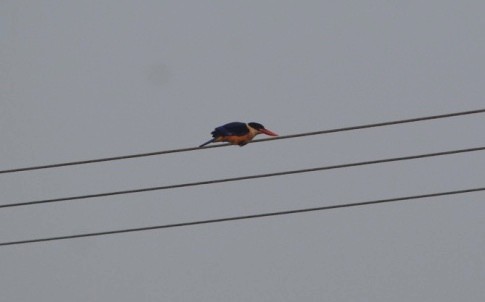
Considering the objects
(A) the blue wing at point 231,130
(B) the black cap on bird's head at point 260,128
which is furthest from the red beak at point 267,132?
(A) the blue wing at point 231,130

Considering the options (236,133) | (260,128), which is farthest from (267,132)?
(236,133)

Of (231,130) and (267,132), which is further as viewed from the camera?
(267,132)

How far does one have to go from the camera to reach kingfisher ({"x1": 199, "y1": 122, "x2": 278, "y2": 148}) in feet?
38.9

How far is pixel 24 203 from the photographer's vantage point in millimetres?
10820

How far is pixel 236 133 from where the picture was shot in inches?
468

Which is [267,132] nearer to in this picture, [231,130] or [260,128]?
[260,128]

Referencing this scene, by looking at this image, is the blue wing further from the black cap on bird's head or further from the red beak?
the red beak

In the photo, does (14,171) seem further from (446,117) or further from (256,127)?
(446,117)

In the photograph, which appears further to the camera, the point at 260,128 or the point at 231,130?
the point at 260,128

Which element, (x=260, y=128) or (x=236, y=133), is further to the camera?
(x=260, y=128)

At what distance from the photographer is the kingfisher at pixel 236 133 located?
11867 mm

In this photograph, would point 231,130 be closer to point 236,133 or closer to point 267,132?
point 236,133

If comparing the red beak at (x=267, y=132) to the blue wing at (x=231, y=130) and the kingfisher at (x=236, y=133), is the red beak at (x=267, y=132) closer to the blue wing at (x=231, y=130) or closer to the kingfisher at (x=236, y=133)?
the kingfisher at (x=236, y=133)

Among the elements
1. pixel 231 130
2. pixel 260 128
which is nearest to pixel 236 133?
pixel 231 130
